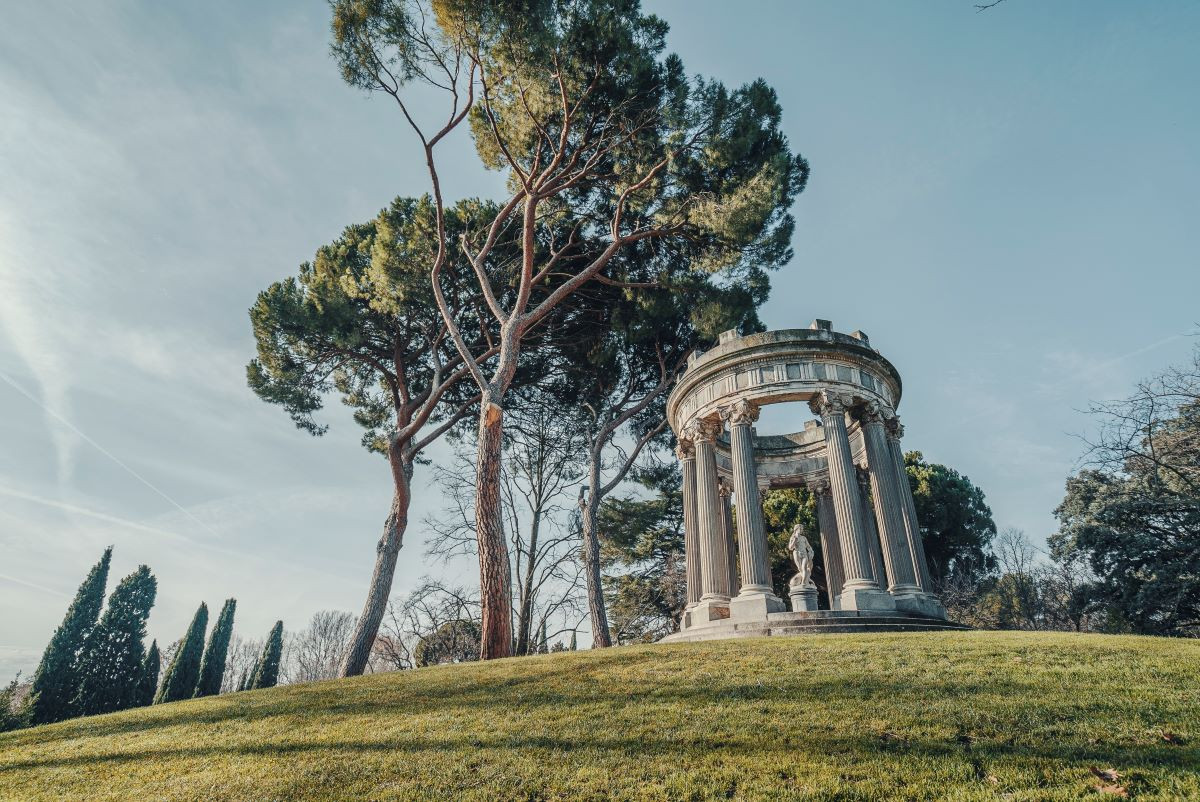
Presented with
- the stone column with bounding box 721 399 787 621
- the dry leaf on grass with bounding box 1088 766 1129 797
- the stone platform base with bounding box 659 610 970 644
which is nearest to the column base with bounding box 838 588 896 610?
the stone platform base with bounding box 659 610 970 644

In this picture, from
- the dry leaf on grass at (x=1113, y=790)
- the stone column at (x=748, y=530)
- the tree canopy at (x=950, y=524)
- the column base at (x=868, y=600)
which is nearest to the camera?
the dry leaf on grass at (x=1113, y=790)

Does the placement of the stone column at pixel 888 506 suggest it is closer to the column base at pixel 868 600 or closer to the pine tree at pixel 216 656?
the column base at pixel 868 600

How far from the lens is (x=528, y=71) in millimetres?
15930

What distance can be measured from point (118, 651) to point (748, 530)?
36690mm

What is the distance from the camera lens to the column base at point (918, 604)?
1423 centimetres

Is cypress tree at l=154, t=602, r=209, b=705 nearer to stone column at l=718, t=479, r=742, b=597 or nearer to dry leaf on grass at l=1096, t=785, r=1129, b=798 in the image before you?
stone column at l=718, t=479, r=742, b=597

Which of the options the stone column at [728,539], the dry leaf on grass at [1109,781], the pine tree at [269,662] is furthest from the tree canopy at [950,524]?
the pine tree at [269,662]

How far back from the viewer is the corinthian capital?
53.5 feet

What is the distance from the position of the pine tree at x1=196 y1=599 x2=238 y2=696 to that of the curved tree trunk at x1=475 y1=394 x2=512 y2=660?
34843 mm

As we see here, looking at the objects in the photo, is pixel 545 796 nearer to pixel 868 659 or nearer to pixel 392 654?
pixel 868 659

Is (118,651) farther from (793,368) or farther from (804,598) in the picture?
(793,368)

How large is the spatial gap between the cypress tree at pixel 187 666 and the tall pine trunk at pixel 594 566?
2965cm

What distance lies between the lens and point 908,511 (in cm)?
1597

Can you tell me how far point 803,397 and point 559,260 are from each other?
927 centimetres
